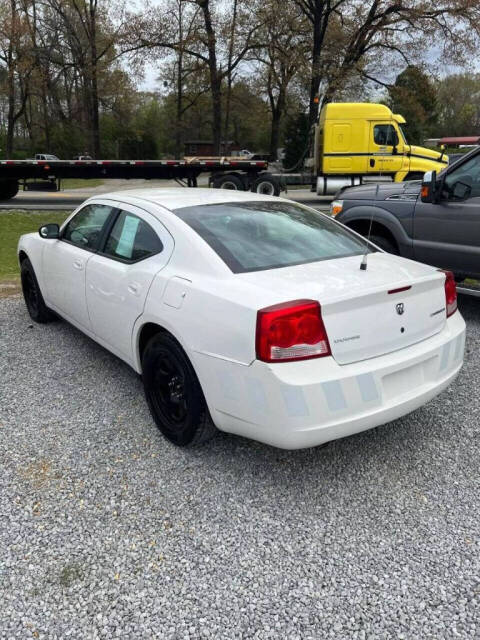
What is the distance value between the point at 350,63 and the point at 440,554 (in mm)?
27602

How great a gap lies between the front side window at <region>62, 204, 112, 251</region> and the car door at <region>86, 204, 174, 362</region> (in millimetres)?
188

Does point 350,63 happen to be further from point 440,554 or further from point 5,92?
point 440,554

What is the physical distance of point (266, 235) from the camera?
10.7ft

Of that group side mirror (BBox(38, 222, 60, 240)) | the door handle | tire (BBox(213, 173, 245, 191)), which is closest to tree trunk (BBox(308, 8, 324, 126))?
tire (BBox(213, 173, 245, 191))

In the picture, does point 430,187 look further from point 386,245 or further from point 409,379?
point 409,379

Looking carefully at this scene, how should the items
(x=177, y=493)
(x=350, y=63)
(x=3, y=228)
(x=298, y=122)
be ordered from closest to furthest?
(x=177, y=493) → (x=3, y=228) → (x=350, y=63) → (x=298, y=122)

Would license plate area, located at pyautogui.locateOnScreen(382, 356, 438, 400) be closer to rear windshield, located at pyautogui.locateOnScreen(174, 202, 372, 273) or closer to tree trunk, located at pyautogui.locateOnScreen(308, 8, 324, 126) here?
rear windshield, located at pyautogui.locateOnScreen(174, 202, 372, 273)

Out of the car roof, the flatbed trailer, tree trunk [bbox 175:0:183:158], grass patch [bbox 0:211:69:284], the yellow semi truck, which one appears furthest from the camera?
tree trunk [bbox 175:0:183:158]

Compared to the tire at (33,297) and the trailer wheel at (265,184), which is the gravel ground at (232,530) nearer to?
the tire at (33,297)

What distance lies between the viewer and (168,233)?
124 inches

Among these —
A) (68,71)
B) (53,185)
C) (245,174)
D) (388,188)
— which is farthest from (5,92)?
(388,188)

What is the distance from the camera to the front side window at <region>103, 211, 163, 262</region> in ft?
10.7

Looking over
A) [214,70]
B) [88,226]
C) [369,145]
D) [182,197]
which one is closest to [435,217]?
[182,197]

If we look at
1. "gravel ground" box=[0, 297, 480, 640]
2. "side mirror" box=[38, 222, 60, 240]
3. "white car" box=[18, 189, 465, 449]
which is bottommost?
"gravel ground" box=[0, 297, 480, 640]
